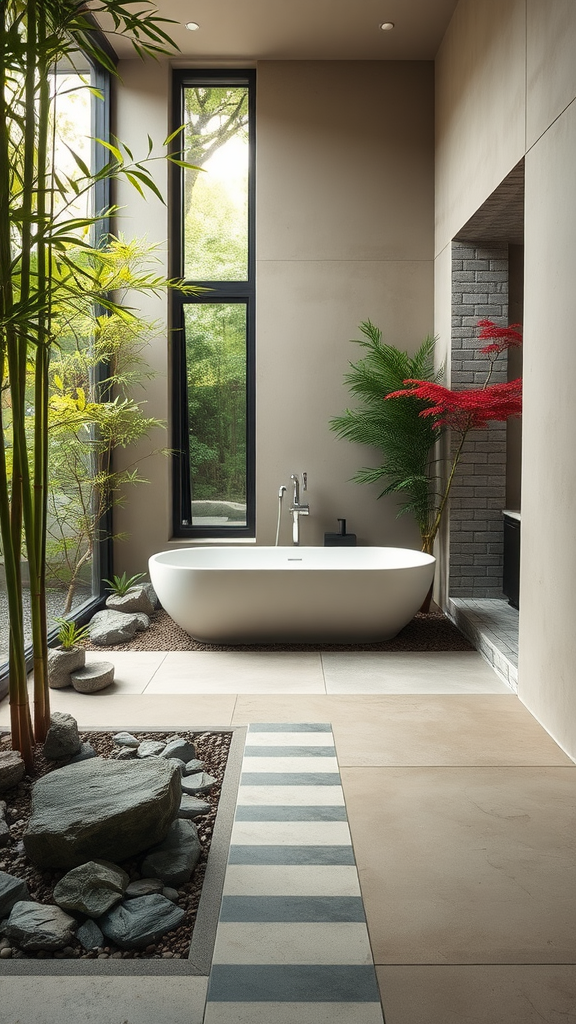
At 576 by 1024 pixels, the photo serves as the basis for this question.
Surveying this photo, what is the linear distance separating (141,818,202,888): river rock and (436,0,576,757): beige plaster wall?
4.77 ft

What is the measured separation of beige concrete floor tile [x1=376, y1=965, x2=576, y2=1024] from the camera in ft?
5.24

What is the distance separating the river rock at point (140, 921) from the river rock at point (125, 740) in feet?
3.43

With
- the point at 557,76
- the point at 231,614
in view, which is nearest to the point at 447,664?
the point at 231,614

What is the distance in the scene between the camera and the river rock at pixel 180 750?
2.85 m

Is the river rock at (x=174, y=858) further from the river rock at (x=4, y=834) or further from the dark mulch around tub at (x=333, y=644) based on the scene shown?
the dark mulch around tub at (x=333, y=644)

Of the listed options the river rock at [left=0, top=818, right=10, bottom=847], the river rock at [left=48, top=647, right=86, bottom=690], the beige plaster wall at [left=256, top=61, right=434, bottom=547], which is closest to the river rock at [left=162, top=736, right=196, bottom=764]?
the river rock at [left=0, top=818, right=10, bottom=847]

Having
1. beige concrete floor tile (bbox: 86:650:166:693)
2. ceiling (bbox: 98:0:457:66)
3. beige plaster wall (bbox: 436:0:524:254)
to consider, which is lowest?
beige concrete floor tile (bbox: 86:650:166:693)

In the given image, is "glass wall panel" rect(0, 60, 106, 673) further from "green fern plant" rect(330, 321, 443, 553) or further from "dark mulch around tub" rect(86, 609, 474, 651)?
"green fern plant" rect(330, 321, 443, 553)

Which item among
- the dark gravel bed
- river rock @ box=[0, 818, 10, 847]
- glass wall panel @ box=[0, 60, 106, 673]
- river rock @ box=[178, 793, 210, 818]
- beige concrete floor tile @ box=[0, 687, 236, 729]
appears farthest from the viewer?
glass wall panel @ box=[0, 60, 106, 673]

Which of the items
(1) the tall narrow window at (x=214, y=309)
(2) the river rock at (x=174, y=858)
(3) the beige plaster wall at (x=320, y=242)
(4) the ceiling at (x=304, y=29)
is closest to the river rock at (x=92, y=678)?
(2) the river rock at (x=174, y=858)

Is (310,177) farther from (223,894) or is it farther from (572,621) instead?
(223,894)

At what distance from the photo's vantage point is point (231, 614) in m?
4.50

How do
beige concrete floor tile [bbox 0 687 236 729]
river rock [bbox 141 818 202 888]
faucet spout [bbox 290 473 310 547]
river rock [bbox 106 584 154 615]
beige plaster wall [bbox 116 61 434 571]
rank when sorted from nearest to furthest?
river rock [bbox 141 818 202 888] → beige concrete floor tile [bbox 0 687 236 729] → river rock [bbox 106 584 154 615] → faucet spout [bbox 290 473 310 547] → beige plaster wall [bbox 116 61 434 571]

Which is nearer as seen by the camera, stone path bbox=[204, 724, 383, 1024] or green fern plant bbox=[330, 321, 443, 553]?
stone path bbox=[204, 724, 383, 1024]
